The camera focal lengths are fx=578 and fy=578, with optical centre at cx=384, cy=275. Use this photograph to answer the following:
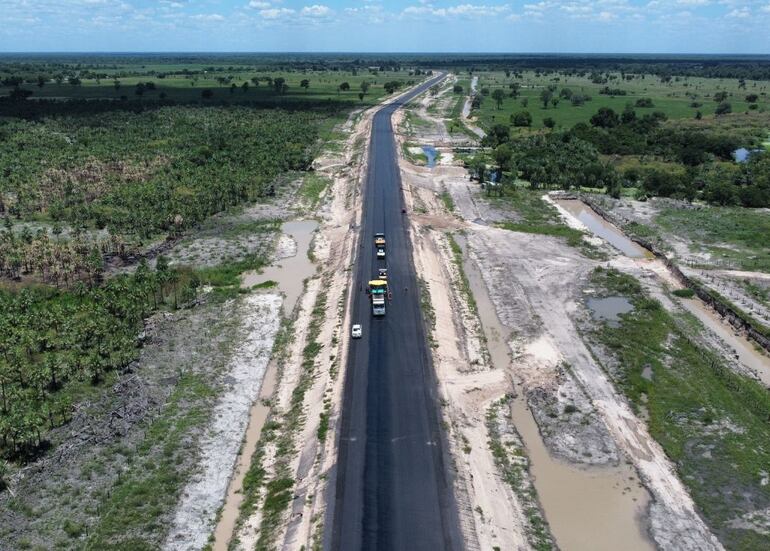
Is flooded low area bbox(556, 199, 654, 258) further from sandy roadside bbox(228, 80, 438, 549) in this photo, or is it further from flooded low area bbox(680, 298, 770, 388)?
sandy roadside bbox(228, 80, 438, 549)

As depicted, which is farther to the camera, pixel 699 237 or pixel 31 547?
pixel 699 237

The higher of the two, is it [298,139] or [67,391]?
[298,139]

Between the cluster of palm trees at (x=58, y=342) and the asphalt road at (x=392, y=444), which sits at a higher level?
the cluster of palm trees at (x=58, y=342)

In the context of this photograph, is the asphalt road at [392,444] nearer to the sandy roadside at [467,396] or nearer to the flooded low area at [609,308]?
the sandy roadside at [467,396]

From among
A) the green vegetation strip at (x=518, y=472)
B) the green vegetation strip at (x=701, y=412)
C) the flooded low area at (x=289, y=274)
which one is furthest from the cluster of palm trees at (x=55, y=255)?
the green vegetation strip at (x=701, y=412)

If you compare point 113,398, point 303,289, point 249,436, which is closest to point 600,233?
point 303,289

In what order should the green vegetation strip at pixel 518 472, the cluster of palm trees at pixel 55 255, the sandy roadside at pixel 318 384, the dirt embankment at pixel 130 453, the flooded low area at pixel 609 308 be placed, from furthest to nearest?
1. the cluster of palm trees at pixel 55 255
2. the flooded low area at pixel 609 308
3. the sandy roadside at pixel 318 384
4. the green vegetation strip at pixel 518 472
5. the dirt embankment at pixel 130 453

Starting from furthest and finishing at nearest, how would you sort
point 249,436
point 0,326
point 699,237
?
point 699,237 < point 0,326 < point 249,436

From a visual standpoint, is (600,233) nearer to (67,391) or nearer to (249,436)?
(249,436)
